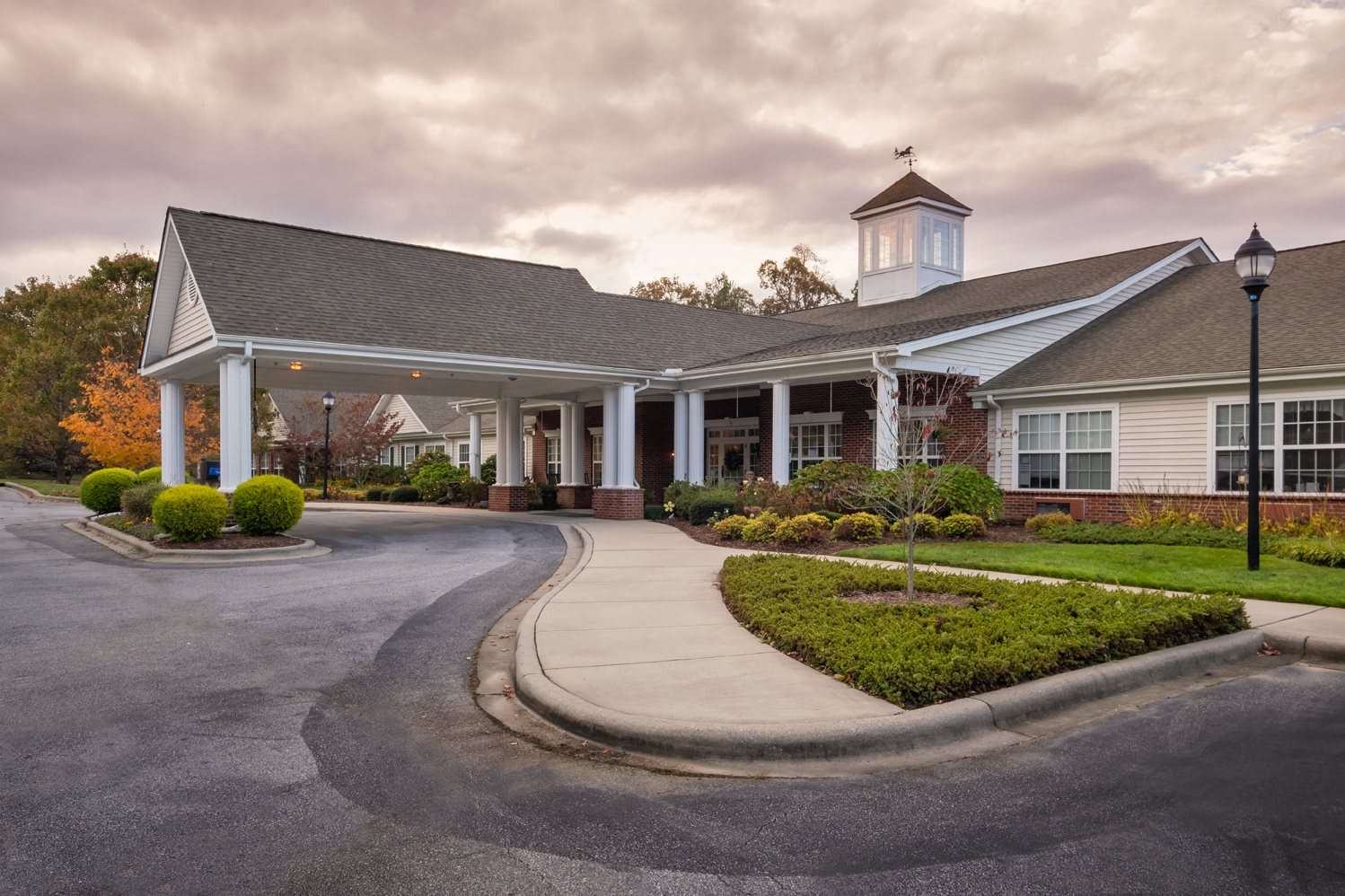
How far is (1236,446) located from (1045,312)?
526 centimetres

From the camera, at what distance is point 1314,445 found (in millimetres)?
14219

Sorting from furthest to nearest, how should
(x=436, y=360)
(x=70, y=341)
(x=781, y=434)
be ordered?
(x=70, y=341) < (x=781, y=434) < (x=436, y=360)

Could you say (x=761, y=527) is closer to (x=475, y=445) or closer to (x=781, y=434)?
(x=781, y=434)

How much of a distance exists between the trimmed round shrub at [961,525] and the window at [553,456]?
56.0ft

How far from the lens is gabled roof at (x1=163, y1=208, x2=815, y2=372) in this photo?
1664 cm

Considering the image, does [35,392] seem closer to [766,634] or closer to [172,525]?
[172,525]

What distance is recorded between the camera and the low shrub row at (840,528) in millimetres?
14320

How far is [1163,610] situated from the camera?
706 centimetres

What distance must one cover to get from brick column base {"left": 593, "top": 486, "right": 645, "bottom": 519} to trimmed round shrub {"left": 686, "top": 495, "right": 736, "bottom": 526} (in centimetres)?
266

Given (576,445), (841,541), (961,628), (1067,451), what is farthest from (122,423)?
(961,628)

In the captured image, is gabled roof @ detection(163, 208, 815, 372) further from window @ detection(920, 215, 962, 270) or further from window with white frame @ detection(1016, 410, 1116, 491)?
window with white frame @ detection(1016, 410, 1116, 491)

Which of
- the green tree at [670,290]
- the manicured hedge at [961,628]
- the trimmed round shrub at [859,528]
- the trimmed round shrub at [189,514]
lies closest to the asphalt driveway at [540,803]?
the manicured hedge at [961,628]

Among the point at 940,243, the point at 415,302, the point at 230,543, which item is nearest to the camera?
the point at 230,543

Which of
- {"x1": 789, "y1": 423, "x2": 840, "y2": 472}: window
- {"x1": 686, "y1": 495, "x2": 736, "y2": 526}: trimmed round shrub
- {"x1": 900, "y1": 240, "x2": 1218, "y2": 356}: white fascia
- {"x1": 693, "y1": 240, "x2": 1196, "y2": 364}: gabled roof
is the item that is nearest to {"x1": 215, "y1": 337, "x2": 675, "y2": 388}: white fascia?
{"x1": 693, "y1": 240, "x2": 1196, "y2": 364}: gabled roof
